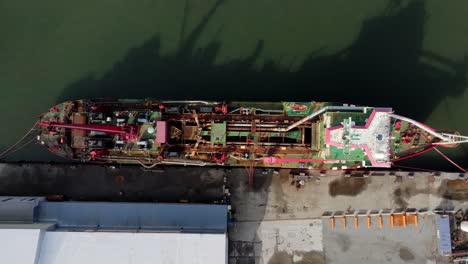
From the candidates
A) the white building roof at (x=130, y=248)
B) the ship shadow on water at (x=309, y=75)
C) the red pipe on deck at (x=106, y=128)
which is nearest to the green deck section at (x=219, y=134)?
the ship shadow on water at (x=309, y=75)

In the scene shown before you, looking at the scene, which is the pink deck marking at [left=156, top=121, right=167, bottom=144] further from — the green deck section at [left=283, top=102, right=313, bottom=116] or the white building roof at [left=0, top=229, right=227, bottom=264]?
the green deck section at [left=283, top=102, right=313, bottom=116]

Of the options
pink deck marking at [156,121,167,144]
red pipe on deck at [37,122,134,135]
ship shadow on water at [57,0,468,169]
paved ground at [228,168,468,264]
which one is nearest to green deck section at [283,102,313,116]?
ship shadow on water at [57,0,468,169]

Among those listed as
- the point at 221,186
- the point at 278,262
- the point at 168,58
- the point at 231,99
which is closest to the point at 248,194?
the point at 221,186

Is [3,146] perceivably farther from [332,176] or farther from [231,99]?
[332,176]

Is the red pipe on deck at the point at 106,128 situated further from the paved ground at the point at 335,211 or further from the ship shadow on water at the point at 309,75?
the paved ground at the point at 335,211

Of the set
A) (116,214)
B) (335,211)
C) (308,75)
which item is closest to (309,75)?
(308,75)

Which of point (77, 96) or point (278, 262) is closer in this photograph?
point (278, 262)

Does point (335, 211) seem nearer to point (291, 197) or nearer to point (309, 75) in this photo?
point (291, 197)
